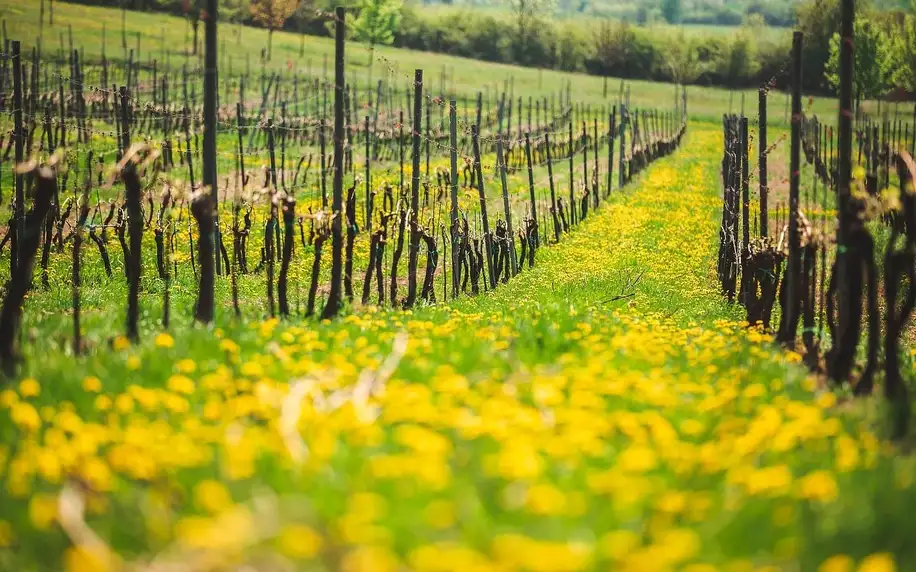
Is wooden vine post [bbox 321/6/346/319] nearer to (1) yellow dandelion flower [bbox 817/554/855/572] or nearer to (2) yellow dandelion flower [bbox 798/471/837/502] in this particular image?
(2) yellow dandelion flower [bbox 798/471/837/502]

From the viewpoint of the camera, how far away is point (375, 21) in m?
90.8

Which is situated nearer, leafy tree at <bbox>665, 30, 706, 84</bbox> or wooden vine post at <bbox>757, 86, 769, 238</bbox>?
wooden vine post at <bbox>757, 86, 769, 238</bbox>

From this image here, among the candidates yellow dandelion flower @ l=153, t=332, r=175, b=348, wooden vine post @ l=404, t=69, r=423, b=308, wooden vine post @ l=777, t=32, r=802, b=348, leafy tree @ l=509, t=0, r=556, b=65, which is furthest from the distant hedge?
yellow dandelion flower @ l=153, t=332, r=175, b=348

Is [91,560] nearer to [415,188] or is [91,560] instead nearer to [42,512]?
[42,512]

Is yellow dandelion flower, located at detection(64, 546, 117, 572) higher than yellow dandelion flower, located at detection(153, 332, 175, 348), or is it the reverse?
yellow dandelion flower, located at detection(153, 332, 175, 348)

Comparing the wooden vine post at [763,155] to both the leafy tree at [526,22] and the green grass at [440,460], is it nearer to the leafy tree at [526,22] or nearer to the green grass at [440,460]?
the green grass at [440,460]

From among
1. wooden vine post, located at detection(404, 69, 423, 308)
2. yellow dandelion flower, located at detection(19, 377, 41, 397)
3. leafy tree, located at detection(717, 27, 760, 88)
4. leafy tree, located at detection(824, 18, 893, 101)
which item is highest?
leafy tree, located at detection(717, 27, 760, 88)

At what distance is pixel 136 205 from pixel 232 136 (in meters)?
36.3

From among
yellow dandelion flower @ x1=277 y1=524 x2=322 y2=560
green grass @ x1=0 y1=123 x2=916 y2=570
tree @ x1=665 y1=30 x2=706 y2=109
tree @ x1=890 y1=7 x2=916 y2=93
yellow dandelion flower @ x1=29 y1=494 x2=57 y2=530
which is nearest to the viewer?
yellow dandelion flower @ x1=277 y1=524 x2=322 y2=560

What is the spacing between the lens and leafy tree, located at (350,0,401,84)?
9044 centimetres

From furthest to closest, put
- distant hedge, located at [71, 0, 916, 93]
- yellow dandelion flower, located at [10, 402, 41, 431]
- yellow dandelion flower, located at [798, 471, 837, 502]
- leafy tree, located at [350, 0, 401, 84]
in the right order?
distant hedge, located at [71, 0, 916, 93]
leafy tree, located at [350, 0, 401, 84]
yellow dandelion flower, located at [10, 402, 41, 431]
yellow dandelion flower, located at [798, 471, 837, 502]

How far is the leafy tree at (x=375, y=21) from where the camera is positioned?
90438mm

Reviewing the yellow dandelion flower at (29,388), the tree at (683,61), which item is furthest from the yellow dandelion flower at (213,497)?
the tree at (683,61)

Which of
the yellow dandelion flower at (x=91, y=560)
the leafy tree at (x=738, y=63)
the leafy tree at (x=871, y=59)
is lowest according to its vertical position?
the yellow dandelion flower at (x=91, y=560)
